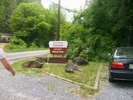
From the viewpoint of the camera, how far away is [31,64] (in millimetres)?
9641

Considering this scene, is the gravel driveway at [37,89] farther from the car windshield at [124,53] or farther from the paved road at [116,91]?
the car windshield at [124,53]

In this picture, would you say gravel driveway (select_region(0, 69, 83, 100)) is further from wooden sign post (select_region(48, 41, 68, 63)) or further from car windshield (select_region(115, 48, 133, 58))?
Answer: wooden sign post (select_region(48, 41, 68, 63))

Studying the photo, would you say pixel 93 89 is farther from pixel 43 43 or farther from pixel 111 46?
pixel 43 43

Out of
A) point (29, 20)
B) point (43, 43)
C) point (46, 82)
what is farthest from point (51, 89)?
point (43, 43)

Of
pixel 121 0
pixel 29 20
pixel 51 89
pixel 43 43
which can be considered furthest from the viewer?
pixel 43 43

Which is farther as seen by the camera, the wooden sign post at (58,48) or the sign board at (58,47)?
the sign board at (58,47)

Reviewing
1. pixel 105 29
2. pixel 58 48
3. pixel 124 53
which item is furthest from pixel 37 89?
pixel 105 29

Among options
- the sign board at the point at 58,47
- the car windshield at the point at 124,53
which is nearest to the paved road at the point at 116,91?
the car windshield at the point at 124,53

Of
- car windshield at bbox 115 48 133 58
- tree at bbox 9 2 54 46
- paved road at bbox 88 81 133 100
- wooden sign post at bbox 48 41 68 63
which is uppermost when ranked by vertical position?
tree at bbox 9 2 54 46

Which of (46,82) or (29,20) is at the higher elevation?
(29,20)

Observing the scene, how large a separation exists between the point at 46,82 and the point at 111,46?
9145 mm

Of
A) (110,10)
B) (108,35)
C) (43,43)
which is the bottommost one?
(43,43)

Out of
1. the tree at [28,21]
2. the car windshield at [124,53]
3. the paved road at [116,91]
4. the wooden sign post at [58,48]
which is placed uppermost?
the tree at [28,21]

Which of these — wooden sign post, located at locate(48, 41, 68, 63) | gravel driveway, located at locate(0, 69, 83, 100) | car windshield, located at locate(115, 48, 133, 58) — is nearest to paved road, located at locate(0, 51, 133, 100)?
gravel driveway, located at locate(0, 69, 83, 100)
